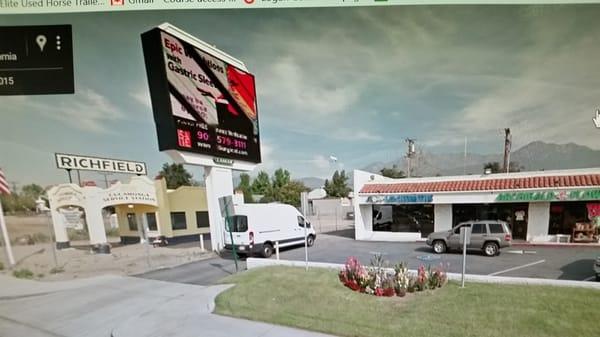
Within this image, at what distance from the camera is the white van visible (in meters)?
4.98

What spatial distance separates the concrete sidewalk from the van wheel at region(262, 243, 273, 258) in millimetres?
2335

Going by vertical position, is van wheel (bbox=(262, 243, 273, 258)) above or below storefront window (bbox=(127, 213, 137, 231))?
below

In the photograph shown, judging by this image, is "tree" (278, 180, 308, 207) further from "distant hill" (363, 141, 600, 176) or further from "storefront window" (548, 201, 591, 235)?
"storefront window" (548, 201, 591, 235)

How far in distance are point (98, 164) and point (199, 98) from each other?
160cm

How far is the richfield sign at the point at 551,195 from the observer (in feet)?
9.15

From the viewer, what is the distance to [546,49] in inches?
88.0

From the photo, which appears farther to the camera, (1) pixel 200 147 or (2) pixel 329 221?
(2) pixel 329 221

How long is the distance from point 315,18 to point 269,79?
930 millimetres

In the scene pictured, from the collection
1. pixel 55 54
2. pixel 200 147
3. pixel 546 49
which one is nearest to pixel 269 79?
pixel 200 147

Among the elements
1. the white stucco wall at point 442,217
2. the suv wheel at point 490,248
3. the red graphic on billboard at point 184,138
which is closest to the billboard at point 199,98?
the red graphic on billboard at point 184,138

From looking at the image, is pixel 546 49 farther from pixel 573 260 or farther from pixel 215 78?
pixel 215 78

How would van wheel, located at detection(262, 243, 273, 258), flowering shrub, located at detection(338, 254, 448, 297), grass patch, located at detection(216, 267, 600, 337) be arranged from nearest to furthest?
grass patch, located at detection(216, 267, 600, 337) → flowering shrub, located at detection(338, 254, 448, 297) → van wheel, located at detection(262, 243, 273, 258)

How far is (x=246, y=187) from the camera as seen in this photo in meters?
4.30

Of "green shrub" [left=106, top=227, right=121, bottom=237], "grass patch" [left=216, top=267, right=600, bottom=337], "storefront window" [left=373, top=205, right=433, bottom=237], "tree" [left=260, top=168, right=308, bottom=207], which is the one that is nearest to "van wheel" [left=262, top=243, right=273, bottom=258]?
"tree" [left=260, top=168, right=308, bottom=207]
